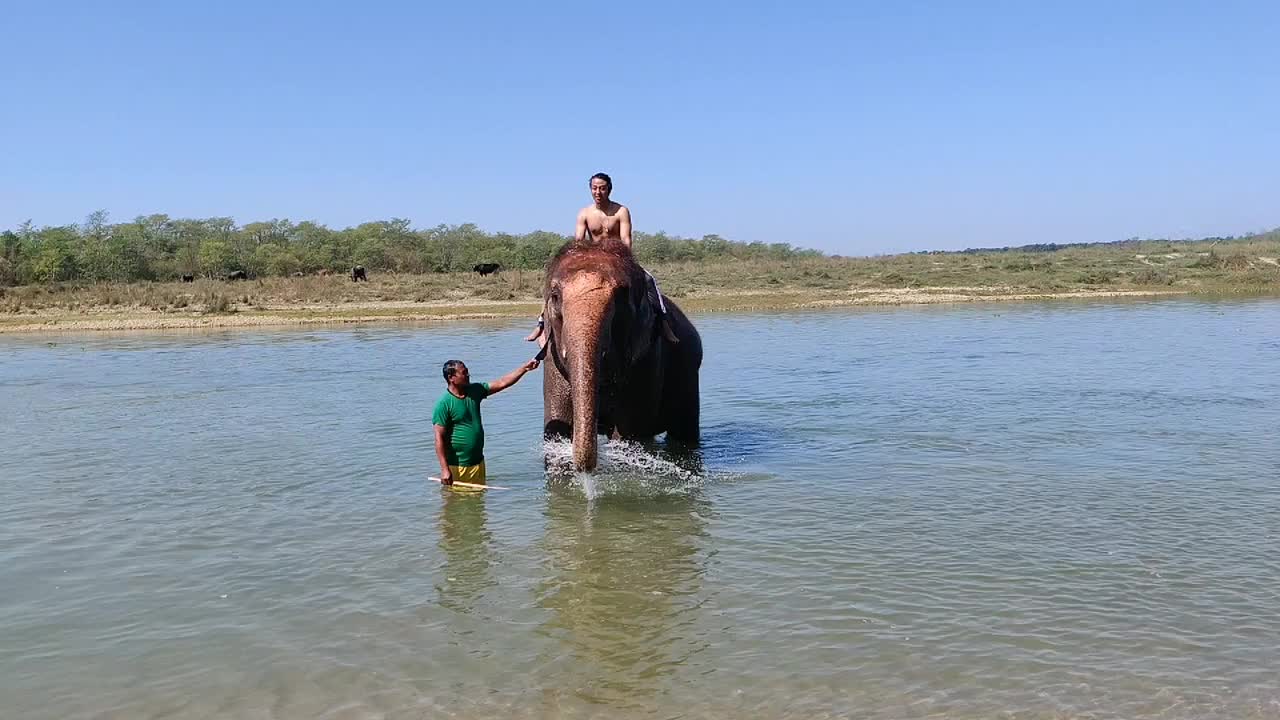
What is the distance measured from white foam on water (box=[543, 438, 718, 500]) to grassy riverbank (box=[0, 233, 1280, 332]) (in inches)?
1095

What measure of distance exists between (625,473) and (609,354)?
72.8 inches

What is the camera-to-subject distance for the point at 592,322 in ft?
23.3

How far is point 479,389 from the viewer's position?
28.8 ft

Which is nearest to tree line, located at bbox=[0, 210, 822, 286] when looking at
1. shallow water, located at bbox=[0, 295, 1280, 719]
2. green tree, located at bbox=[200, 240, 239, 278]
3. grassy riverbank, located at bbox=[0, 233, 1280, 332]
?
green tree, located at bbox=[200, 240, 239, 278]

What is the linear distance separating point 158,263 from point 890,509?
7326 centimetres

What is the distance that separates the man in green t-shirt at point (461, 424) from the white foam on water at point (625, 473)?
61 centimetres

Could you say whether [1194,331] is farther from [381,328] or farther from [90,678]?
[90,678]

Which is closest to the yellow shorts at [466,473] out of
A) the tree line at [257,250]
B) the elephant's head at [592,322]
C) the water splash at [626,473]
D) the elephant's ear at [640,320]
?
the water splash at [626,473]

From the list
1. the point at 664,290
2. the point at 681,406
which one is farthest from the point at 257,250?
the point at 681,406

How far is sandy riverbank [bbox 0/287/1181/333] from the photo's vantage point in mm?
35875

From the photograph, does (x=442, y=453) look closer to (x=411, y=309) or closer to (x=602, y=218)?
(x=602, y=218)

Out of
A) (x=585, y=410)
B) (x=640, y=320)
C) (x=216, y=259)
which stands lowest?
(x=585, y=410)

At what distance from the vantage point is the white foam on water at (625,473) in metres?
8.71

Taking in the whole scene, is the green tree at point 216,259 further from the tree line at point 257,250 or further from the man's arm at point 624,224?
the man's arm at point 624,224
